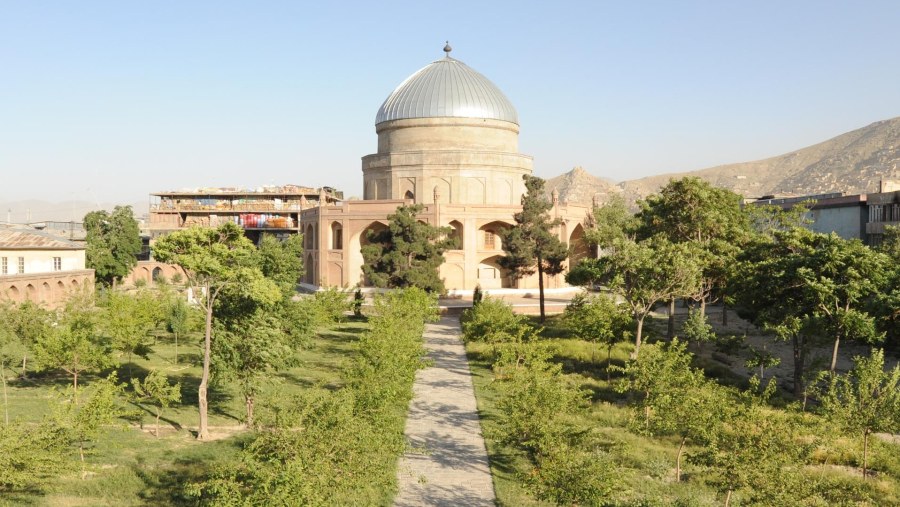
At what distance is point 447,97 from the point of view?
59.9 meters

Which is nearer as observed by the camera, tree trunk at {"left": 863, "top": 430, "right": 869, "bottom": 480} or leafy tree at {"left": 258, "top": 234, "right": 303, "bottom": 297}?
tree trunk at {"left": 863, "top": 430, "right": 869, "bottom": 480}

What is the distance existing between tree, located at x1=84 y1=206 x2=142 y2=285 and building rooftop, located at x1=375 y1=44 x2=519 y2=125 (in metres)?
22.3

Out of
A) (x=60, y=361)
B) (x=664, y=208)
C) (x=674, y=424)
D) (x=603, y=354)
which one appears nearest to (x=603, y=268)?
(x=603, y=354)

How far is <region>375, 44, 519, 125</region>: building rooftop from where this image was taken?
59.7 m

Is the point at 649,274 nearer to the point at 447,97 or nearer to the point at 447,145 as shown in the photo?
the point at 447,145

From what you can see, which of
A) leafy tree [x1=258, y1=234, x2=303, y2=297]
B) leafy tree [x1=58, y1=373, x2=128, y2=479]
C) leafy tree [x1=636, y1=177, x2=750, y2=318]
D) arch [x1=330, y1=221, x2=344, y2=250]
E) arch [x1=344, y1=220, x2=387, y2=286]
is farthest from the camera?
arch [x1=330, y1=221, x2=344, y2=250]

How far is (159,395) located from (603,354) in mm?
18843

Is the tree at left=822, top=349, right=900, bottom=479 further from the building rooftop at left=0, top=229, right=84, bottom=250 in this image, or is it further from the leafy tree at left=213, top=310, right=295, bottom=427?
the building rooftop at left=0, top=229, right=84, bottom=250

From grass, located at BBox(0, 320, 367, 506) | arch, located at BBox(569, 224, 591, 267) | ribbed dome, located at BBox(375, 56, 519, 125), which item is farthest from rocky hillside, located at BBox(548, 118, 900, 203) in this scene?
grass, located at BBox(0, 320, 367, 506)

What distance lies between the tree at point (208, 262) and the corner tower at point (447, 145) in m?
35.9

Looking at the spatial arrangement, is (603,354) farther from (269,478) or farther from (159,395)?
(269,478)

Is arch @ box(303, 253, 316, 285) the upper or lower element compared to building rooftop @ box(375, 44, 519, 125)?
lower

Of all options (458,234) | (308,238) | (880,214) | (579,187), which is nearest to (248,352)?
(458,234)

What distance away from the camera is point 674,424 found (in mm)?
17078
